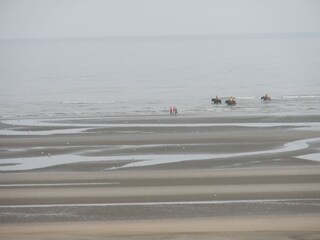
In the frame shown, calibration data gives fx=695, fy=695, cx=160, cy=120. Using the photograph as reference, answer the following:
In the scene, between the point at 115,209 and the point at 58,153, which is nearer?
the point at 115,209

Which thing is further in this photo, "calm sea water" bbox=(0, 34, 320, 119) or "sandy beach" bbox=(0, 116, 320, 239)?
"calm sea water" bbox=(0, 34, 320, 119)

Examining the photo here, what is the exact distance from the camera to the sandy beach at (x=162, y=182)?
17.8 meters

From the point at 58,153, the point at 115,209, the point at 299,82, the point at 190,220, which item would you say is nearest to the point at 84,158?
the point at 58,153

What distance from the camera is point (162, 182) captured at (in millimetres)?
22109

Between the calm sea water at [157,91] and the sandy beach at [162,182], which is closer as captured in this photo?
the sandy beach at [162,182]

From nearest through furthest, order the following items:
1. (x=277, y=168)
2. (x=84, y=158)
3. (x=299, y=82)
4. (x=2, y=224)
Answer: (x=2, y=224), (x=277, y=168), (x=84, y=158), (x=299, y=82)

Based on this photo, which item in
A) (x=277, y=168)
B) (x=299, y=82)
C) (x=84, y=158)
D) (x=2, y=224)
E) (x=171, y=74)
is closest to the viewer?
(x=2, y=224)

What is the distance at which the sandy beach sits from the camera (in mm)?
17766

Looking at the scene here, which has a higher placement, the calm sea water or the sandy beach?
the calm sea water

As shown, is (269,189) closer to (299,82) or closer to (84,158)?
(84,158)

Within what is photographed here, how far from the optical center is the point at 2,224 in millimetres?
18156

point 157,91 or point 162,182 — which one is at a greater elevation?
point 157,91

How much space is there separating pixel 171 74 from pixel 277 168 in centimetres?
5471

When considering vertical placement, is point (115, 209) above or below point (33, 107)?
below
